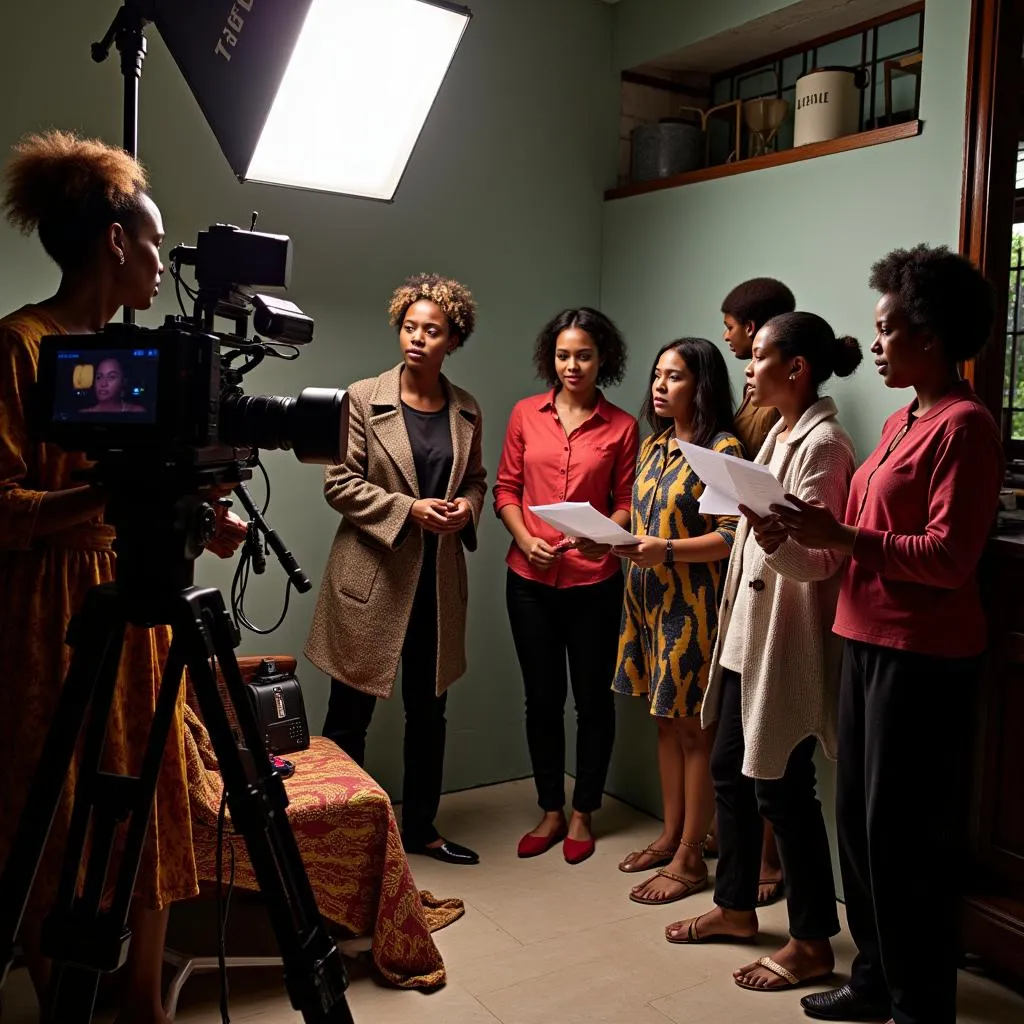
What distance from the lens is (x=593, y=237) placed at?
352 cm

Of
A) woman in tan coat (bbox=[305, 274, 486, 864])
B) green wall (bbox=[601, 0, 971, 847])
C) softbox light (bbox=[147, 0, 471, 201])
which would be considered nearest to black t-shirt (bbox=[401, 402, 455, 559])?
woman in tan coat (bbox=[305, 274, 486, 864])

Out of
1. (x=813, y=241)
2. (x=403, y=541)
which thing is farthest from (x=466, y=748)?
(x=813, y=241)

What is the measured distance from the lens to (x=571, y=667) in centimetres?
297

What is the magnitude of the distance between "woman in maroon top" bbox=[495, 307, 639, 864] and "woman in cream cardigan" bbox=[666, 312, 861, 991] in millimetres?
623

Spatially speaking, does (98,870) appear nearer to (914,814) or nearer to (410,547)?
(914,814)

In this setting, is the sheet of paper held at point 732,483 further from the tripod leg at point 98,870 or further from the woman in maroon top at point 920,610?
the tripod leg at point 98,870

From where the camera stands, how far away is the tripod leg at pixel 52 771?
1.28m

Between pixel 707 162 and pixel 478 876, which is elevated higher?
pixel 707 162

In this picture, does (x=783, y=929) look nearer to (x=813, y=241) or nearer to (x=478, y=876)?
(x=478, y=876)

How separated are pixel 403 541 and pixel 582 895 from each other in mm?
1030

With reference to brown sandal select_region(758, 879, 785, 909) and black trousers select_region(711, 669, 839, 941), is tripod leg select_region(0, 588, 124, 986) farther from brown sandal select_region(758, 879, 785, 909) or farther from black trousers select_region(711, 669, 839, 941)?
brown sandal select_region(758, 879, 785, 909)

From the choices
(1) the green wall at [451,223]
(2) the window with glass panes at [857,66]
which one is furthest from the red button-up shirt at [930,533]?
(1) the green wall at [451,223]

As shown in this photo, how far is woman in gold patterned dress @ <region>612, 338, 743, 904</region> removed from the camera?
265cm

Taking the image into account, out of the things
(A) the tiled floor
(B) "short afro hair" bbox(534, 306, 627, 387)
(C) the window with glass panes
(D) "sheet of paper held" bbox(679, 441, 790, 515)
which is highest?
(C) the window with glass panes
